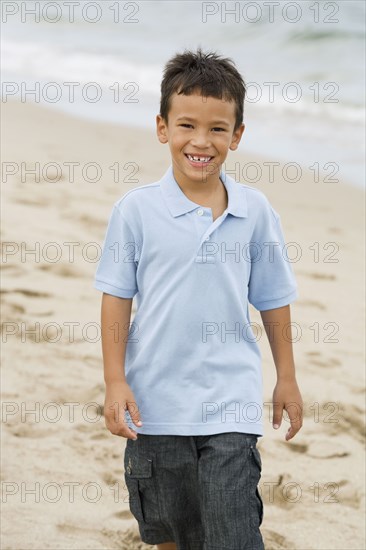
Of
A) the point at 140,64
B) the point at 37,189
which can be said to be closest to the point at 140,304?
the point at 37,189

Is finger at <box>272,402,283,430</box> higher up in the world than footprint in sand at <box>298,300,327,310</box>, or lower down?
lower down

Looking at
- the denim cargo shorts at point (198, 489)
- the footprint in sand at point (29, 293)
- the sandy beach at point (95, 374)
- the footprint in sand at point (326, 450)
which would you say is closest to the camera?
the denim cargo shorts at point (198, 489)

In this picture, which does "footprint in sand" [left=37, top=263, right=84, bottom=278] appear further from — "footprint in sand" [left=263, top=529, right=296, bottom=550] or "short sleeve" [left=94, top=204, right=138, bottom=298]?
"short sleeve" [left=94, top=204, right=138, bottom=298]

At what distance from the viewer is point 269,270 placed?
253 centimetres

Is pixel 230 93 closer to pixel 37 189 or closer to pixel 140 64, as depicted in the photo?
pixel 37 189

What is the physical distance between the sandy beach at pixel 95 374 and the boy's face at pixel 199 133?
4.04ft

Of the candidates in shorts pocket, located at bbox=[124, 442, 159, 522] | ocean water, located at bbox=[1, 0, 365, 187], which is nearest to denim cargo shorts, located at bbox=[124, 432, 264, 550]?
shorts pocket, located at bbox=[124, 442, 159, 522]

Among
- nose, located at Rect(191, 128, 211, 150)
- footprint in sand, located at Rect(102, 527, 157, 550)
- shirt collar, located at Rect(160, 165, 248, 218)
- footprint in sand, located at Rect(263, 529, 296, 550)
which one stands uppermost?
nose, located at Rect(191, 128, 211, 150)

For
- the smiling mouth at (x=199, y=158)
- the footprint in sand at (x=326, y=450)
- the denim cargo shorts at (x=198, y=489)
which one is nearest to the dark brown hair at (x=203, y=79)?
the smiling mouth at (x=199, y=158)

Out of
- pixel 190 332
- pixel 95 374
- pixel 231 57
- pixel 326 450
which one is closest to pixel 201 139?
pixel 190 332

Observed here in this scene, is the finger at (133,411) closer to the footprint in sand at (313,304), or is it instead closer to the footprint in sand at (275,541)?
the footprint in sand at (275,541)

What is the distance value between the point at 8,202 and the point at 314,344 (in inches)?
93.9

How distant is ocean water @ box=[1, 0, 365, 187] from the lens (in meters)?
9.03

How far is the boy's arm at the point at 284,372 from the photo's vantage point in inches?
99.5
